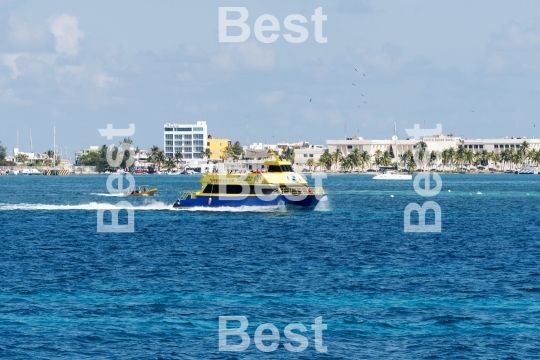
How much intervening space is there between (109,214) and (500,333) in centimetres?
7990

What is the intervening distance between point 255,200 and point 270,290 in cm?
5591

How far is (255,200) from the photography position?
104812 mm

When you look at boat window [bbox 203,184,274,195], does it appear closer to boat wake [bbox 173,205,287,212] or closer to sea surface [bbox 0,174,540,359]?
boat wake [bbox 173,205,287,212]

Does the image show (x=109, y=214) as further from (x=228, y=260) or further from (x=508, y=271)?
(x=508, y=271)

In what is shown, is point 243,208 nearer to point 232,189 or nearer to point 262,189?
point 232,189

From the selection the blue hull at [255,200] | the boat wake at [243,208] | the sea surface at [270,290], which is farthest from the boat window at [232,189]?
the sea surface at [270,290]

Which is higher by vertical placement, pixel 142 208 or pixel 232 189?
pixel 232 189

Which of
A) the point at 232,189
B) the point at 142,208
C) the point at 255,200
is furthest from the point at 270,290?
the point at 142,208

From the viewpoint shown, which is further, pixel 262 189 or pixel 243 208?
pixel 243 208

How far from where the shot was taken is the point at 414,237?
81.1m

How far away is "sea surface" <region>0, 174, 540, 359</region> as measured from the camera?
37.6 metres

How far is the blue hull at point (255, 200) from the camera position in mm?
104000

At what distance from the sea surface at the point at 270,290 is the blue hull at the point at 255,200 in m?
13.9

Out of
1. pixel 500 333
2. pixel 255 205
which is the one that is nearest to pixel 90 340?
pixel 500 333
